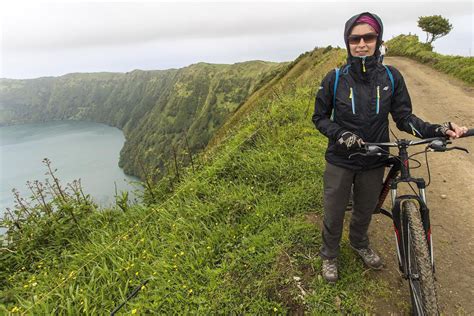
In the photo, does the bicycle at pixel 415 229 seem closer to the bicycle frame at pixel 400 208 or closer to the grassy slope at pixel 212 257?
the bicycle frame at pixel 400 208

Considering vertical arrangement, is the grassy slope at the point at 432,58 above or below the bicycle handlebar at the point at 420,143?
above

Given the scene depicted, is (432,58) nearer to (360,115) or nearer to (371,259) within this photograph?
(371,259)

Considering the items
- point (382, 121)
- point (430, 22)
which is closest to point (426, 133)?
point (382, 121)

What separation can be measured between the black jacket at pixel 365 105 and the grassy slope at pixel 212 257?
1827 mm

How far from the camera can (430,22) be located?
34.0 m

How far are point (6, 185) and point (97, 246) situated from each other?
140 meters

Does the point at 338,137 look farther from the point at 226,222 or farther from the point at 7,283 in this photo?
the point at 7,283

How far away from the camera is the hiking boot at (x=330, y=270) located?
158 inches

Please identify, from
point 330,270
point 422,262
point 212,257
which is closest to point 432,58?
point 330,270

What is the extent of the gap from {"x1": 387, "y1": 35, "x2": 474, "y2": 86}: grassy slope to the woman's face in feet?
51.4

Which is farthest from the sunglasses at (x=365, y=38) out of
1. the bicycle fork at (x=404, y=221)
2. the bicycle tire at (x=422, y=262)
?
the bicycle tire at (x=422, y=262)

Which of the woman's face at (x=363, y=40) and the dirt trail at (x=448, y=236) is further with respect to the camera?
the dirt trail at (x=448, y=236)

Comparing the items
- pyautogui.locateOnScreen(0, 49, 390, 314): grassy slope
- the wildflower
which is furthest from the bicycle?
the wildflower

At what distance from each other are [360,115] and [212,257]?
3.16 m
